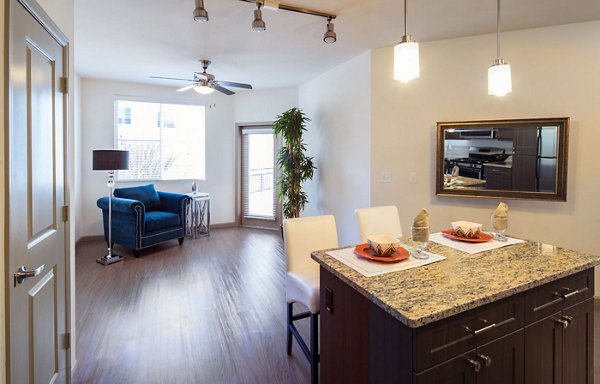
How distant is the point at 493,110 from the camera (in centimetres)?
318

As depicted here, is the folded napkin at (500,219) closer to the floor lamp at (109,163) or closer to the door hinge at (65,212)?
the door hinge at (65,212)

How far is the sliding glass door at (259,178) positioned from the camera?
608cm

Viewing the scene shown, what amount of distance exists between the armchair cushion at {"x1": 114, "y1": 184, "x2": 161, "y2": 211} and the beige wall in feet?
11.3

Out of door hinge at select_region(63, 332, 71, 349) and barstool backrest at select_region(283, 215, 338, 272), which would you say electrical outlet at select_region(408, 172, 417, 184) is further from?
door hinge at select_region(63, 332, 71, 349)

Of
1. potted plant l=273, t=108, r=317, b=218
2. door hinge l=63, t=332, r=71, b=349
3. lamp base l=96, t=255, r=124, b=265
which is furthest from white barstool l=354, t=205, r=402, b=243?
lamp base l=96, t=255, r=124, b=265

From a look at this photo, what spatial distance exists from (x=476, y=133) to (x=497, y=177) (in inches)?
19.0

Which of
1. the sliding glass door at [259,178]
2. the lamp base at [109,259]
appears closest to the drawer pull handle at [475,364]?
the lamp base at [109,259]

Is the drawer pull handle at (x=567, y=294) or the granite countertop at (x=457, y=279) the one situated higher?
the granite countertop at (x=457, y=279)

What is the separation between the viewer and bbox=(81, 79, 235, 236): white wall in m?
5.14

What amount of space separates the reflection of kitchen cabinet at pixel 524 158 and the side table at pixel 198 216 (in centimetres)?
450

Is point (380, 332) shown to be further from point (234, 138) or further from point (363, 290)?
point (234, 138)

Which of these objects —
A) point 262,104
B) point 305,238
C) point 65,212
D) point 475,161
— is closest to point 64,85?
point 65,212

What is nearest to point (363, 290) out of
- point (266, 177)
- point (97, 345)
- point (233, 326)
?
point (233, 326)

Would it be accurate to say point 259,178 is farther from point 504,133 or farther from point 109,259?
point 504,133
